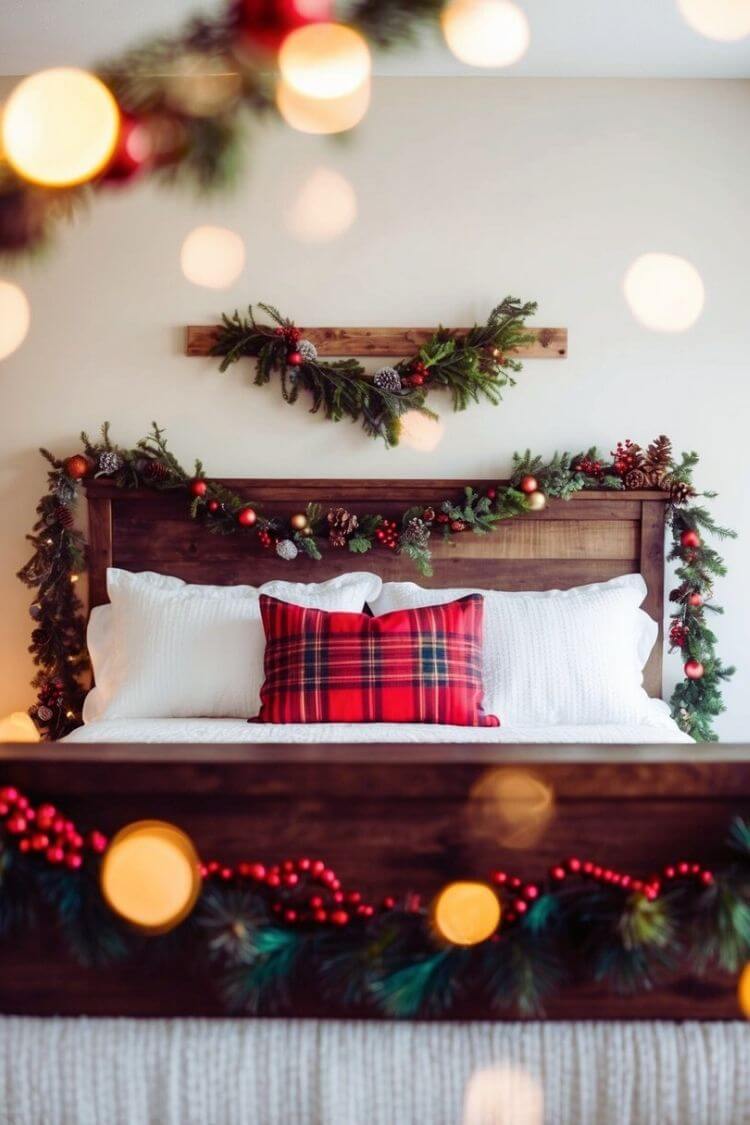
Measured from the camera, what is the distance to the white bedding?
2023mm

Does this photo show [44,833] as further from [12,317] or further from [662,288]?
[662,288]

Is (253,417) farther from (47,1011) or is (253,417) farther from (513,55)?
(47,1011)

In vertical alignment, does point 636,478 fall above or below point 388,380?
below

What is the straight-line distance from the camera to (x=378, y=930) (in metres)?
0.91

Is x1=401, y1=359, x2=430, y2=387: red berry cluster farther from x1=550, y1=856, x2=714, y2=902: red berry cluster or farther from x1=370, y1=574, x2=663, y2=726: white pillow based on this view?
x1=550, y1=856, x2=714, y2=902: red berry cluster

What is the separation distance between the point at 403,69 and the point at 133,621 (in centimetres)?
200

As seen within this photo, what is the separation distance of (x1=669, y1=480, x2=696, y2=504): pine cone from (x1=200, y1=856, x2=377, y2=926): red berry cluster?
2.21 m

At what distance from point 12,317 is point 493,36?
1818mm

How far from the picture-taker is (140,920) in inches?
35.6

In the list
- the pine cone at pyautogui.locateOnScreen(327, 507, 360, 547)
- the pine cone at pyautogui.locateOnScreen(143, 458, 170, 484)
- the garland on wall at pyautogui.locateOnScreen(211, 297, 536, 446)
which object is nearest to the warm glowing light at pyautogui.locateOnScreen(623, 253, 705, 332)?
the garland on wall at pyautogui.locateOnScreen(211, 297, 536, 446)

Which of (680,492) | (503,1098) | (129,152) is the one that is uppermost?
(680,492)

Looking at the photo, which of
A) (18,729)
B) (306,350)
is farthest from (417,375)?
(18,729)

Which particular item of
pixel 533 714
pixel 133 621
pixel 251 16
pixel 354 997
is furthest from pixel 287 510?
pixel 251 16

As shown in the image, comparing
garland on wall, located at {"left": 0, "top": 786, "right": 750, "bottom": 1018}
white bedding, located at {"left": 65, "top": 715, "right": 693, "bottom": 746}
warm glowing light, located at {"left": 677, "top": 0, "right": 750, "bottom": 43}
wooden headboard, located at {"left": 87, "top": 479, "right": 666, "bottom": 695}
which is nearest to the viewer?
garland on wall, located at {"left": 0, "top": 786, "right": 750, "bottom": 1018}
